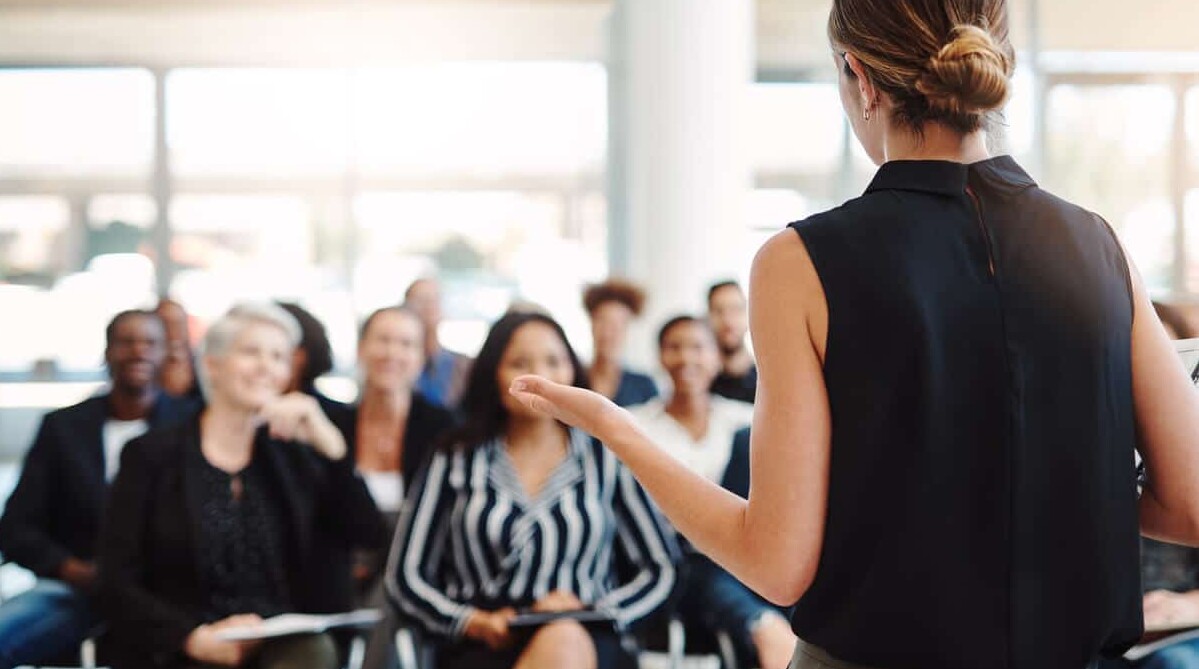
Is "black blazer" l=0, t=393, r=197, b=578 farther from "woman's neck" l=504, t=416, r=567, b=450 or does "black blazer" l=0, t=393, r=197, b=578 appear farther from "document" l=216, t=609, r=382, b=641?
"woman's neck" l=504, t=416, r=567, b=450

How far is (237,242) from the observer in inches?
400

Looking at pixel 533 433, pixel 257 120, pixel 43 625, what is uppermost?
pixel 257 120

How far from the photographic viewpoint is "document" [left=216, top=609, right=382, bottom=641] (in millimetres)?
2861

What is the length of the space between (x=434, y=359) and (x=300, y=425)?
2246 millimetres

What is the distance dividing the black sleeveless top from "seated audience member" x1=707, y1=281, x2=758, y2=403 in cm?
370

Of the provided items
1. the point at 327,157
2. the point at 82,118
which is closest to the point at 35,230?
the point at 82,118

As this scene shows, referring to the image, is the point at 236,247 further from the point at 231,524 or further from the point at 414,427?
the point at 231,524

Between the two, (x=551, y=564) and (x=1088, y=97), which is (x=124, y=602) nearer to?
(x=551, y=564)

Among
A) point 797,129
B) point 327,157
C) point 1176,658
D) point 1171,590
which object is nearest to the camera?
point 1176,658

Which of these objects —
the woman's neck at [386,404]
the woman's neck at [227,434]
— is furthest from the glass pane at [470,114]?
the woman's neck at [227,434]

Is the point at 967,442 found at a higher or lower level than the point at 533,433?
higher

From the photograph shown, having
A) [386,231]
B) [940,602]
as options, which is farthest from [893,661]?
[386,231]

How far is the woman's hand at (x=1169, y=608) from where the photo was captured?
2.59 m

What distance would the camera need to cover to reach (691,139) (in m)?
7.19
